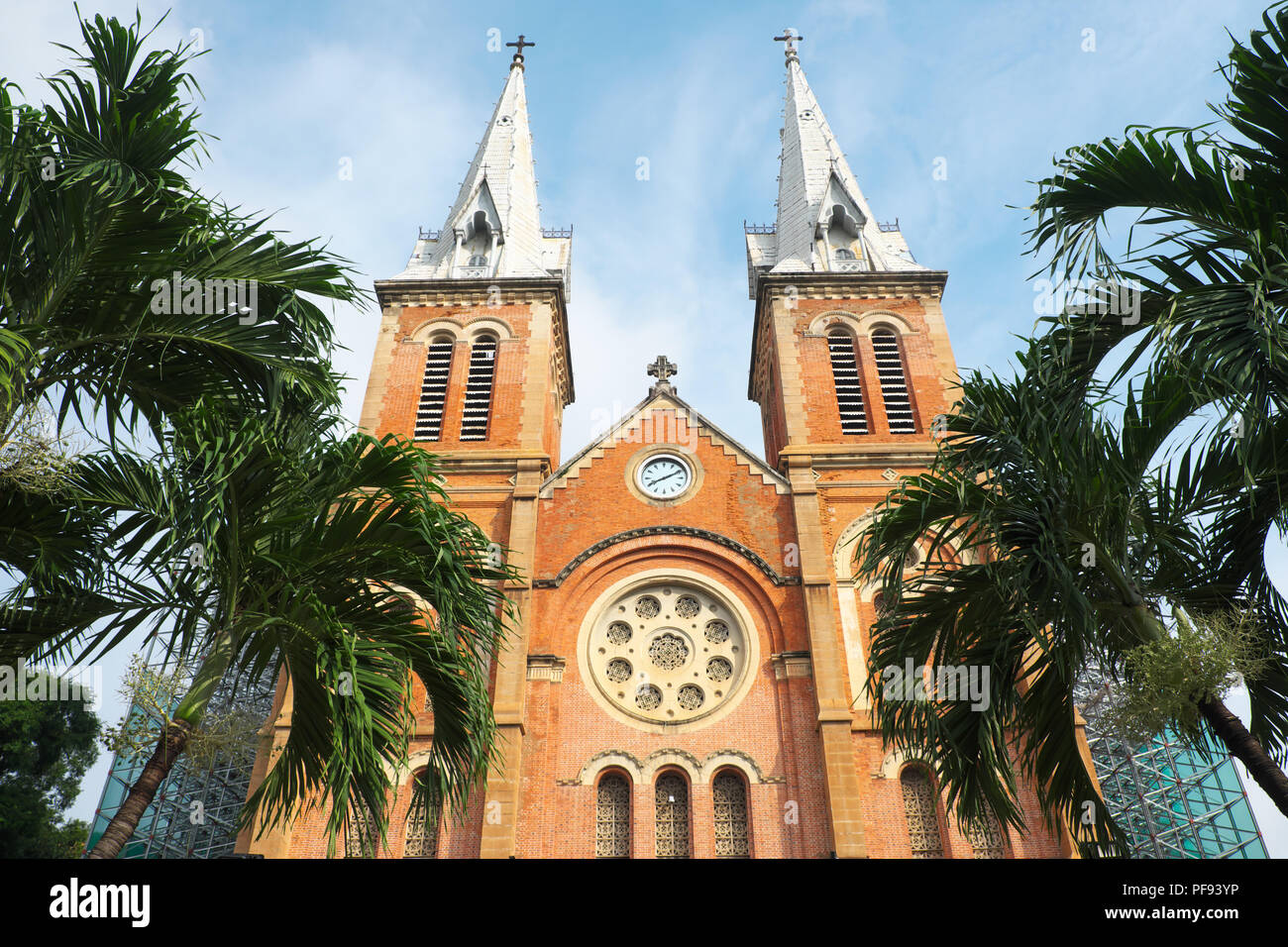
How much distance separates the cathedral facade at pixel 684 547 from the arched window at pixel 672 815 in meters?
0.04

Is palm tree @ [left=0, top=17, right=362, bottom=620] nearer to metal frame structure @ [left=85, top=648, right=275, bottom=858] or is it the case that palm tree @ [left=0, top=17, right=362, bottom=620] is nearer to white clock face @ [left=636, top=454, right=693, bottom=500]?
white clock face @ [left=636, top=454, right=693, bottom=500]

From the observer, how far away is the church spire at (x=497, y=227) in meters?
26.0

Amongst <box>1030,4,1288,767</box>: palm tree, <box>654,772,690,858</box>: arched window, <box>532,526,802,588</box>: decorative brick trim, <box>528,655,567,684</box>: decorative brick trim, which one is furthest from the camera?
<box>532,526,802,588</box>: decorative brick trim

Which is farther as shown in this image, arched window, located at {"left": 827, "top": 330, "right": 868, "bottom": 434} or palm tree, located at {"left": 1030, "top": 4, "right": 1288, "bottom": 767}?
arched window, located at {"left": 827, "top": 330, "right": 868, "bottom": 434}

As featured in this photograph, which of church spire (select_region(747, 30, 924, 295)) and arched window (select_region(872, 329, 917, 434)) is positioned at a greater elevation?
church spire (select_region(747, 30, 924, 295))

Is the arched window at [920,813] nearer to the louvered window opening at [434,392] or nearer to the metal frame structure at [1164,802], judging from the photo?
the metal frame structure at [1164,802]

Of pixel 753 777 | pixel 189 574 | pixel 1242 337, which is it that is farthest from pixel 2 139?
pixel 753 777

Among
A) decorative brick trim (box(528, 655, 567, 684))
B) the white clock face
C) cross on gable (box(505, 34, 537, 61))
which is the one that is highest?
cross on gable (box(505, 34, 537, 61))

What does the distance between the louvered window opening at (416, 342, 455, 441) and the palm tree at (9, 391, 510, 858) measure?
13471mm

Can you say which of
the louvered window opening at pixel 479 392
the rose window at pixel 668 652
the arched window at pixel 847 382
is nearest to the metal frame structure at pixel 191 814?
the louvered window opening at pixel 479 392

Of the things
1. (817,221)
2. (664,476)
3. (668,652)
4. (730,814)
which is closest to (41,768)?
(668,652)

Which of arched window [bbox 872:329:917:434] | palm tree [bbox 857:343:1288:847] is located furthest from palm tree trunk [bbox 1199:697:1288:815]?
arched window [bbox 872:329:917:434]

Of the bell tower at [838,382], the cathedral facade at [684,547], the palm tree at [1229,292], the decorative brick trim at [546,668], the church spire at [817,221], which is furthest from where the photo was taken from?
the church spire at [817,221]

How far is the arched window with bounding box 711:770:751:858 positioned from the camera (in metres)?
16.5
